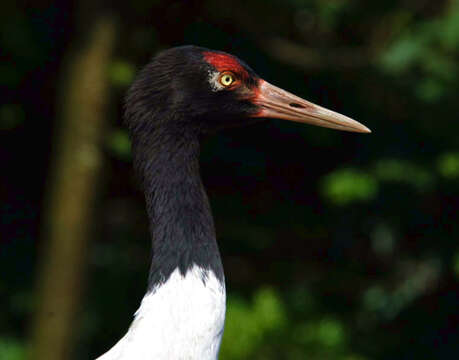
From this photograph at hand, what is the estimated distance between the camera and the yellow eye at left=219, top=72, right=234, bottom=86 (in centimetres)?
394

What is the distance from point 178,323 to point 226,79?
1062mm

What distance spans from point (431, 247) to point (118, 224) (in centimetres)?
358

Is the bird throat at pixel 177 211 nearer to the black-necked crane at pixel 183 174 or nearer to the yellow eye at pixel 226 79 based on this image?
the black-necked crane at pixel 183 174

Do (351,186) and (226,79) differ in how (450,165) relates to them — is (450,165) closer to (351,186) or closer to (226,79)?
(351,186)

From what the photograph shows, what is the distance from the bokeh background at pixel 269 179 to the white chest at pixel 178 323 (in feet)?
12.4

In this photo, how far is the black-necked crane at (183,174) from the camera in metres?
3.49

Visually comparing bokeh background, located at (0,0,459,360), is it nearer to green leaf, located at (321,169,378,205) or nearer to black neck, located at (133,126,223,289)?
green leaf, located at (321,169,378,205)

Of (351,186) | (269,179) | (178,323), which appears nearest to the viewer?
(178,323)

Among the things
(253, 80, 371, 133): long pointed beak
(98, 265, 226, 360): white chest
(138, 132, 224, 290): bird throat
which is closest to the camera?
(98, 265, 226, 360): white chest

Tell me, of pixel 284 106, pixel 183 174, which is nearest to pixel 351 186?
pixel 284 106

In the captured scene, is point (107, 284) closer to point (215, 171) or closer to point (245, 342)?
point (215, 171)

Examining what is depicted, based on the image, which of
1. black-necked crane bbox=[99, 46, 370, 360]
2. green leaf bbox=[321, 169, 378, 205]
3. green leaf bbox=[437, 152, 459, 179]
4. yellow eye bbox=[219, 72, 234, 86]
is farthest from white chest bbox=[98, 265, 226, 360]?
green leaf bbox=[321, 169, 378, 205]

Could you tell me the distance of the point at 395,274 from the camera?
28.8 feet

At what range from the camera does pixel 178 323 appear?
348 cm
